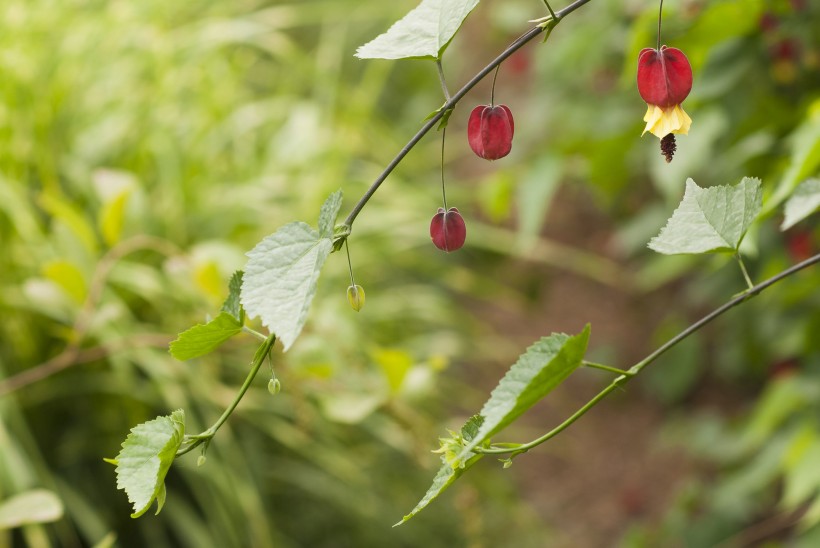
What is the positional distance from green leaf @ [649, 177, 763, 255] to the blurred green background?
0.24 m

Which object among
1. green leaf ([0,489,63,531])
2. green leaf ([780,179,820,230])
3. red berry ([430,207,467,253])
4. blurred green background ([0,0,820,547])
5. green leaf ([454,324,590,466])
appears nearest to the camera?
green leaf ([454,324,590,466])

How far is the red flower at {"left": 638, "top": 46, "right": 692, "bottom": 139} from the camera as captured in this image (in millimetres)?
469

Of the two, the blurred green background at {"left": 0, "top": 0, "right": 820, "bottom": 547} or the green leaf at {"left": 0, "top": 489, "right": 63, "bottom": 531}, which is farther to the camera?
the blurred green background at {"left": 0, "top": 0, "right": 820, "bottom": 547}

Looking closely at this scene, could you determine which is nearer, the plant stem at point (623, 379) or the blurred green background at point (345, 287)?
the plant stem at point (623, 379)

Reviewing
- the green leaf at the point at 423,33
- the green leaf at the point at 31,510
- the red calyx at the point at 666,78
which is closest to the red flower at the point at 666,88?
the red calyx at the point at 666,78

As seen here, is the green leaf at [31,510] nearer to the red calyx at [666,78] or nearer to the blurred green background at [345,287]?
the blurred green background at [345,287]

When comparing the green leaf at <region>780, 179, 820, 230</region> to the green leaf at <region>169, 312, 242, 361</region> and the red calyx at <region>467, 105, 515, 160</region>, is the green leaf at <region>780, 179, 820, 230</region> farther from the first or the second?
the green leaf at <region>169, 312, 242, 361</region>

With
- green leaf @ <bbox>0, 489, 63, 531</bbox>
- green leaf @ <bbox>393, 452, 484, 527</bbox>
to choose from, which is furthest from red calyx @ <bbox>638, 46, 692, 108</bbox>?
green leaf @ <bbox>0, 489, 63, 531</bbox>

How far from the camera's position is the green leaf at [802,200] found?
0.60 meters

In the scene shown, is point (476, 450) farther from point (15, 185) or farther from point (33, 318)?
point (15, 185)

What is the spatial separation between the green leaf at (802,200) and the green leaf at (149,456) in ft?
1.34

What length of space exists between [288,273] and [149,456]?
110mm

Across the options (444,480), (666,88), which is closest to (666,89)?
(666,88)

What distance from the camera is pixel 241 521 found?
4.85 ft
